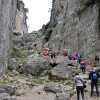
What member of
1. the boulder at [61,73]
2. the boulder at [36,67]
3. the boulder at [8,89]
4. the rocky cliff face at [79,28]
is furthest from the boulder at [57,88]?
the rocky cliff face at [79,28]

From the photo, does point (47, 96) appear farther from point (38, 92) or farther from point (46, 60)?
point (46, 60)

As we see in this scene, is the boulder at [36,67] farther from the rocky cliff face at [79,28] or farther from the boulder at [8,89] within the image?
the boulder at [8,89]

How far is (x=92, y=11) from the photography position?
116ft

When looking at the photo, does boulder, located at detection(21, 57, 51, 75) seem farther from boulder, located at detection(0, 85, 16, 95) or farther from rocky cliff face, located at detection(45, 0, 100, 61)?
boulder, located at detection(0, 85, 16, 95)

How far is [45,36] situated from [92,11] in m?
17.1

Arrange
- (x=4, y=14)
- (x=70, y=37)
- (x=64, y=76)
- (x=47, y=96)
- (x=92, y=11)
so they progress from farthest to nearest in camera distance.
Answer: (x=70, y=37)
(x=92, y=11)
(x=4, y=14)
(x=64, y=76)
(x=47, y=96)

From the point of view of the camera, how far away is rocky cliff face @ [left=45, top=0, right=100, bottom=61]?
33656mm

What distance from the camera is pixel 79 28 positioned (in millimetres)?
37500

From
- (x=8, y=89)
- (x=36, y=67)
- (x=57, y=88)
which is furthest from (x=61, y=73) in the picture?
(x=8, y=89)

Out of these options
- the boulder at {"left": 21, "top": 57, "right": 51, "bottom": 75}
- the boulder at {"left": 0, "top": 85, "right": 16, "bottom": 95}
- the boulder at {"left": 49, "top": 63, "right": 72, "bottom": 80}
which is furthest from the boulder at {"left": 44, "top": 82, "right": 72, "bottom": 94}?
the boulder at {"left": 21, "top": 57, "right": 51, "bottom": 75}

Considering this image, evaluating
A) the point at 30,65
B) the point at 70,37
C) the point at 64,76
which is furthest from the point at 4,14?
the point at 70,37

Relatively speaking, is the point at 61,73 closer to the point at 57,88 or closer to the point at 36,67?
the point at 36,67

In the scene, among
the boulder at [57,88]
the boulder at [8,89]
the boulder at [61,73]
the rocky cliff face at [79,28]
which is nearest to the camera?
the boulder at [8,89]

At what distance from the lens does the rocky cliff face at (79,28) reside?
33656 millimetres
